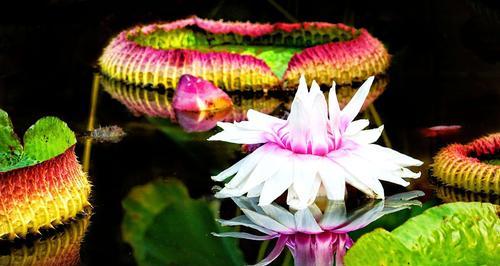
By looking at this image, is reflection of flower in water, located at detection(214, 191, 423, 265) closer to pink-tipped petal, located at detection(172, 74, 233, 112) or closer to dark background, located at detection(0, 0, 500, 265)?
dark background, located at detection(0, 0, 500, 265)

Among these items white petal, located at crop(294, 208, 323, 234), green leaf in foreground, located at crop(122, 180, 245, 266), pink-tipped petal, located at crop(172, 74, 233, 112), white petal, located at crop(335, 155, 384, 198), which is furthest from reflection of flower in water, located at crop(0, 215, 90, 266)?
pink-tipped petal, located at crop(172, 74, 233, 112)

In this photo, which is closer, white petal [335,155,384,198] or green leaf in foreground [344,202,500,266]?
green leaf in foreground [344,202,500,266]

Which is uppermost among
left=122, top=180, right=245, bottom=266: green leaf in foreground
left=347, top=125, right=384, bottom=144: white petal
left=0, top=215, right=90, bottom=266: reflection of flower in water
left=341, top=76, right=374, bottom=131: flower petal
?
left=341, top=76, right=374, bottom=131: flower petal

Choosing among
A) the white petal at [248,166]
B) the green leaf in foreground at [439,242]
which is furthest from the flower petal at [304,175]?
the green leaf in foreground at [439,242]

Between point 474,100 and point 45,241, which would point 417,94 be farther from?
point 45,241

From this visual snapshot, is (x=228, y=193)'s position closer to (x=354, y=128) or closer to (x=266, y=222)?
(x=266, y=222)

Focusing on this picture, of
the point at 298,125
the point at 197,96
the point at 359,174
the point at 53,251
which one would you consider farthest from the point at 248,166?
the point at 197,96
